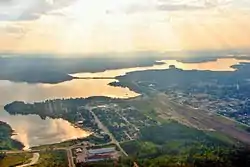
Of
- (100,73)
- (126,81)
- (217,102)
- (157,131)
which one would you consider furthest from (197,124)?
(100,73)

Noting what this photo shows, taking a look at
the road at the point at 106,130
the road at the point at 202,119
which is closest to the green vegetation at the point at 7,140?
the road at the point at 106,130

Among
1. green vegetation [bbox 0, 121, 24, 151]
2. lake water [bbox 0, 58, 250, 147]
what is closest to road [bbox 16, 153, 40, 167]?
green vegetation [bbox 0, 121, 24, 151]

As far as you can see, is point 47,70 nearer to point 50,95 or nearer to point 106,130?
point 50,95

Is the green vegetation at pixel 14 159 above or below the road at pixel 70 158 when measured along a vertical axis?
above

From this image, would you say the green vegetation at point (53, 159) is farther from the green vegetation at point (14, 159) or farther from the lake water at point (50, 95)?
the lake water at point (50, 95)

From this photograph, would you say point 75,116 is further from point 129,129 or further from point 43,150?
point 43,150
